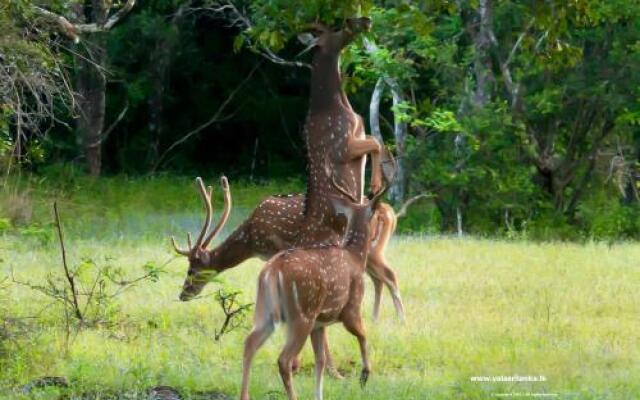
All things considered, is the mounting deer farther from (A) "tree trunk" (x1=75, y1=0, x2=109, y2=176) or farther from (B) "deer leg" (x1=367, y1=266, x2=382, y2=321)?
(A) "tree trunk" (x1=75, y1=0, x2=109, y2=176)

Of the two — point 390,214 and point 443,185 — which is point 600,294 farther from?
point 443,185

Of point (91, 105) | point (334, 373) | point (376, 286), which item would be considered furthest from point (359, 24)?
point (91, 105)

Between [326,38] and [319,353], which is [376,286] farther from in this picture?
[319,353]

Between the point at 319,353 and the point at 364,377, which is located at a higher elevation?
the point at 319,353

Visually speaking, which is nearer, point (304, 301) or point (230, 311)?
point (304, 301)

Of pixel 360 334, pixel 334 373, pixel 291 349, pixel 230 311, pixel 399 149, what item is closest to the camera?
pixel 291 349

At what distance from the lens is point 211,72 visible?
33312 millimetres

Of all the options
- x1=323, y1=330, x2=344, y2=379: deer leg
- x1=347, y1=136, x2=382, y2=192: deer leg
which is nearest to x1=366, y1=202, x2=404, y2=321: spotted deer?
x1=347, y1=136, x2=382, y2=192: deer leg

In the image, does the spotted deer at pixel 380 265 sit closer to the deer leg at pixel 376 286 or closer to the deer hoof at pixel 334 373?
the deer leg at pixel 376 286

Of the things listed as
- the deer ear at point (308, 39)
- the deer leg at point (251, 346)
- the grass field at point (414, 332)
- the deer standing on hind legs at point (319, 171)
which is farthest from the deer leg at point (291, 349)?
the deer ear at point (308, 39)

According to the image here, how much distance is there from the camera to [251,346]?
865 cm

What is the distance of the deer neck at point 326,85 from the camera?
11.5 m

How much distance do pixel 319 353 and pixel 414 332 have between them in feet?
9.53

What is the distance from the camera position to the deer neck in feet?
37.6
